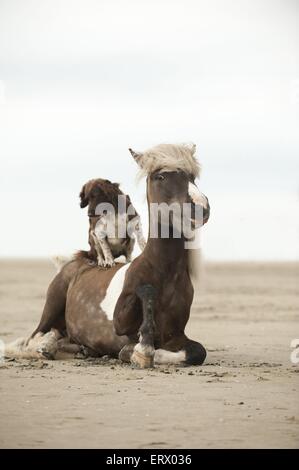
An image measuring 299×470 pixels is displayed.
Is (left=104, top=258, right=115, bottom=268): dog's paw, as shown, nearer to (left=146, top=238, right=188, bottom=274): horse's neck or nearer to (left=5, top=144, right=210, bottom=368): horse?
(left=5, top=144, right=210, bottom=368): horse

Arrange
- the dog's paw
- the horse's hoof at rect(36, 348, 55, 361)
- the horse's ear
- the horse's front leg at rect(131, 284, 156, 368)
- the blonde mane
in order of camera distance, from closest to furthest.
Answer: the horse's front leg at rect(131, 284, 156, 368)
the blonde mane
the horse's ear
the horse's hoof at rect(36, 348, 55, 361)
the dog's paw

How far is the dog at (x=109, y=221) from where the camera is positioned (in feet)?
33.8

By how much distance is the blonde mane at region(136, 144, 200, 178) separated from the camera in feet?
29.7

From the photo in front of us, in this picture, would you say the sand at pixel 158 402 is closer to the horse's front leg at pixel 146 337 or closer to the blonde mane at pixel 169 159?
the horse's front leg at pixel 146 337

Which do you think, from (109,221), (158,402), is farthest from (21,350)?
(158,402)

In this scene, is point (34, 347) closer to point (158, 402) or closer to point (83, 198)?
point (83, 198)

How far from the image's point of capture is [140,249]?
10266 mm

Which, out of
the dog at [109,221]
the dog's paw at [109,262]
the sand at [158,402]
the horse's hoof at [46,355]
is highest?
the dog at [109,221]

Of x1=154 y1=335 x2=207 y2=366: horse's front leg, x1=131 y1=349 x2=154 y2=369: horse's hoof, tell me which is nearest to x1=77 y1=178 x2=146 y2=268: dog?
x1=154 y1=335 x2=207 y2=366: horse's front leg

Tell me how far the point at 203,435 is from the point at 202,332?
8942 millimetres

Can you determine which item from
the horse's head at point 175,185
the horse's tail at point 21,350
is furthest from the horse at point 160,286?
the horse's tail at point 21,350

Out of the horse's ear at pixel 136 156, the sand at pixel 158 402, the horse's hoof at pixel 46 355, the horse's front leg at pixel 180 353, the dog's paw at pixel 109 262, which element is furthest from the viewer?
the dog's paw at pixel 109 262

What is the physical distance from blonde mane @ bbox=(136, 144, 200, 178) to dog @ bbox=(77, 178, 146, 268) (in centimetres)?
111

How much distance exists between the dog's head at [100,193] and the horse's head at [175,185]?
3.80 ft
